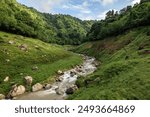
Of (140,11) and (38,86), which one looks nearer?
(38,86)

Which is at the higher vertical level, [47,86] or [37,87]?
[47,86]

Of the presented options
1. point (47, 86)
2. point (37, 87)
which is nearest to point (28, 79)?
point (37, 87)

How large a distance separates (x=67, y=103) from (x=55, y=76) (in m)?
32.1

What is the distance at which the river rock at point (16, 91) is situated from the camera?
42.7m

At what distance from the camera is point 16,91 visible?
143 ft

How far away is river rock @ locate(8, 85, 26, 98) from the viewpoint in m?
42.7

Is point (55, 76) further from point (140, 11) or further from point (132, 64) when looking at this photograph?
point (140, 11)

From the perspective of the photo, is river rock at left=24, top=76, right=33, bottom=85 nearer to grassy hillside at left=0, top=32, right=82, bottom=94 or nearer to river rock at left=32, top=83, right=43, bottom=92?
grassy hillside at left=0, top=32, right=82, bottom=94

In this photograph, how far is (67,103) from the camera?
995 inches

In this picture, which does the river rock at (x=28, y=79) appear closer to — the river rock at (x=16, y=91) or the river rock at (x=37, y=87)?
the river rock at (x=37, y=87)

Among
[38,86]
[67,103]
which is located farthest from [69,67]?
[67,103]

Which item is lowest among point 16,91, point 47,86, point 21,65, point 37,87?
point 16,91

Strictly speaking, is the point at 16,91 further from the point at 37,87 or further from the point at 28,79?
the point at 28,79

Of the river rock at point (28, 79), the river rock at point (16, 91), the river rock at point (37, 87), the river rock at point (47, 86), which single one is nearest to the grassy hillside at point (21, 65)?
the river rock at point (28, 79)
